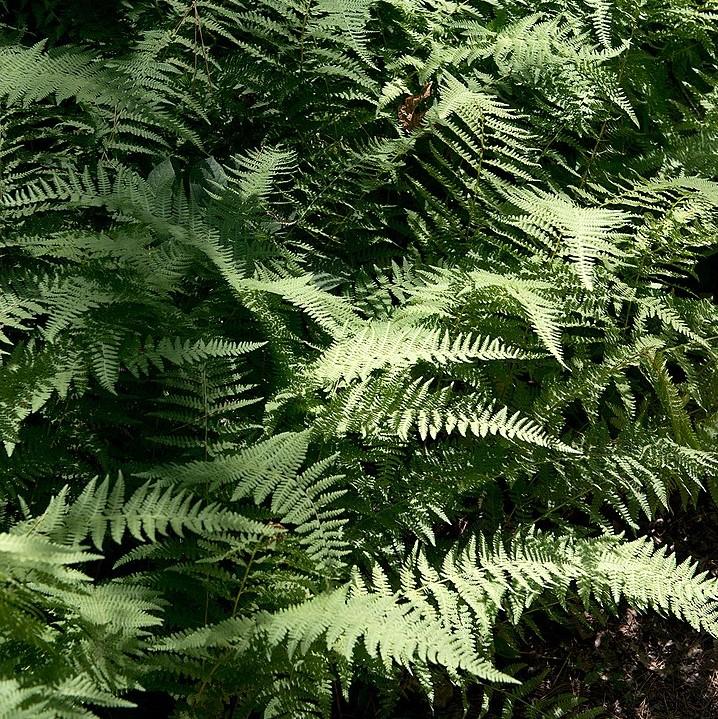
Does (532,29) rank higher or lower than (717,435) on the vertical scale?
higher

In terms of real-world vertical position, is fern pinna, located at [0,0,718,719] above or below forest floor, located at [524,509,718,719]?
above

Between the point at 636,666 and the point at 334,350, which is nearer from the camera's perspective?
the point at 334,350

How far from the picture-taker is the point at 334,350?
182cm

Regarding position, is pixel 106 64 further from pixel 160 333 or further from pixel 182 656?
pixel 182 656

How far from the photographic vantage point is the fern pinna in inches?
61.4

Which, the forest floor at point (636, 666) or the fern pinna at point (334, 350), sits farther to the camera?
the forest floor at point (636, 666)

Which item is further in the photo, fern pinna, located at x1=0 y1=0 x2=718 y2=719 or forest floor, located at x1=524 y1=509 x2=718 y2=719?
forest floor, located at x1=524 y1=509 x2=718 y2=719

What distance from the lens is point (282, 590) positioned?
164 cm

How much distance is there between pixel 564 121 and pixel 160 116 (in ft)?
3.99

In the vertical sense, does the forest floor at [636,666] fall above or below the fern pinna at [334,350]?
below

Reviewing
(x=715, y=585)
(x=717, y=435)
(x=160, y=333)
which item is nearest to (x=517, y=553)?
(x=715, y=585)

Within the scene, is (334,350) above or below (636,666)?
above

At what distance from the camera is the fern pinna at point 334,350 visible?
5.11ft

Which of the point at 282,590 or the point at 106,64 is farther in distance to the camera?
the point at 106,64
